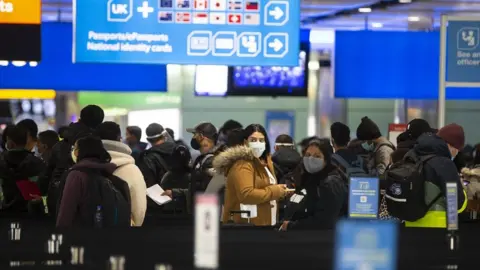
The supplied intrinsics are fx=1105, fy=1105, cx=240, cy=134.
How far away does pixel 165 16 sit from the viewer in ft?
35.3

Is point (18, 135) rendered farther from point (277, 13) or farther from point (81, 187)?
point (277, 13)

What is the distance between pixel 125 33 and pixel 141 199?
384cm

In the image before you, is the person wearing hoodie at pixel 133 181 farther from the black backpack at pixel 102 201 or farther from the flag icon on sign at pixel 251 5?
the flag icon on sign at pixel 251 5

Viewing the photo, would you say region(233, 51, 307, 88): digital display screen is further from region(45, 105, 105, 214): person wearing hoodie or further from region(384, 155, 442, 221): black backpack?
region(384, 155, 442, 221): black backpack

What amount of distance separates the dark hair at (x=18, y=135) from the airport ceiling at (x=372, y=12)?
5999mm

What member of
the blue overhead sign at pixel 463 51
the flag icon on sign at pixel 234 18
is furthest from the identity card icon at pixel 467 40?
the flag icon on sign at pixel 234 18

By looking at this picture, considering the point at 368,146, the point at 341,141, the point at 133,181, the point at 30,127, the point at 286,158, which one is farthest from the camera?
the point at 286,158

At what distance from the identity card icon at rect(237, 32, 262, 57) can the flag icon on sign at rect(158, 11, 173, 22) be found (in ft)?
2.29

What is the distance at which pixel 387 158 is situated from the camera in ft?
33.6

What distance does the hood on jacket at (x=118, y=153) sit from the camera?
23.8 ft

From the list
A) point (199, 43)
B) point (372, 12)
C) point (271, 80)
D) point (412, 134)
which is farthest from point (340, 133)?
point (372, 12)

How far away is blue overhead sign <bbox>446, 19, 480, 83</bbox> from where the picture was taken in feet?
39.4

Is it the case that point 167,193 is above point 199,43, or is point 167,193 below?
below

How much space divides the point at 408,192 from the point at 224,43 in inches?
165
